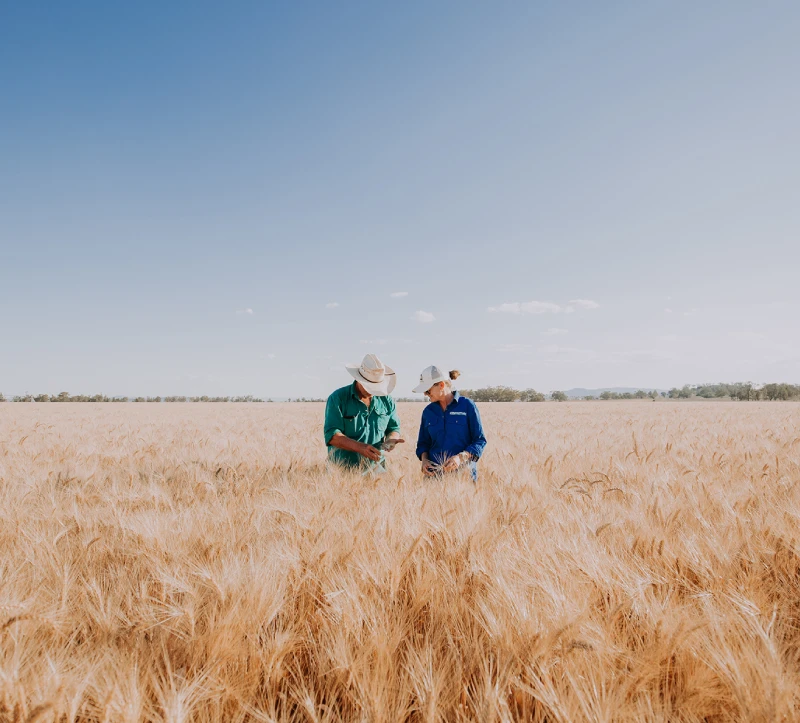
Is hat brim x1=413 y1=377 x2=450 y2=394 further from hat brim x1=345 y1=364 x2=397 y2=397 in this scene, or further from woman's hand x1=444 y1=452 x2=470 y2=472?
woman's hand x1=444 y1=452 x2=470 y2=472

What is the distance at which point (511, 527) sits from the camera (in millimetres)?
2279

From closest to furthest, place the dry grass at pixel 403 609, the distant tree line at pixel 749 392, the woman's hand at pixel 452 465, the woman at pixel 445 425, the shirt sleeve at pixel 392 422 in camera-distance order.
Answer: the dry grass at pixel 403 609 → the woman's hand at pixel 452 465 → the woman at pixel 445 425 → the shirt sleeve at pixel 392 422 → the distant tree line at pixel 749 392

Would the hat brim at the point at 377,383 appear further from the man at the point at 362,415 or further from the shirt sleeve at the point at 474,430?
the shirt sleeve at the point at 474,430

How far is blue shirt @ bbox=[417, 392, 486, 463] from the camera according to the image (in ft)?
14.4

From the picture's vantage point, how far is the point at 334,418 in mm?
4379

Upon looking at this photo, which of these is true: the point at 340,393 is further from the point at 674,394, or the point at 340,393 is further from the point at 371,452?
the point at 674,394

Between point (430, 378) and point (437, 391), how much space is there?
0.16 m

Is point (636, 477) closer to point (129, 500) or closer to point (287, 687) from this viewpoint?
point (287, 687)

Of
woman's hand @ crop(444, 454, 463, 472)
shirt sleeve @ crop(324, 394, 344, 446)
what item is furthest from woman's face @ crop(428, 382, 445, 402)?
shirt sleeve @ crop(324, 394, 344, 446)

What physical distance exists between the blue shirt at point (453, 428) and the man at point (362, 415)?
15.8 inches

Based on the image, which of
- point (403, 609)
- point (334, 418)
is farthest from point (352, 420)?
point (403, 609)

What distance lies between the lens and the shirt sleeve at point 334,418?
4375mm

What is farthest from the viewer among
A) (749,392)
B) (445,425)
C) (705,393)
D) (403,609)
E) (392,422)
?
(705,393)

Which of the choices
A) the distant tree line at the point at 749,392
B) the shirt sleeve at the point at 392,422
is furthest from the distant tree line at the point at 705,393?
the shirt sleeve at the point at 392,422
